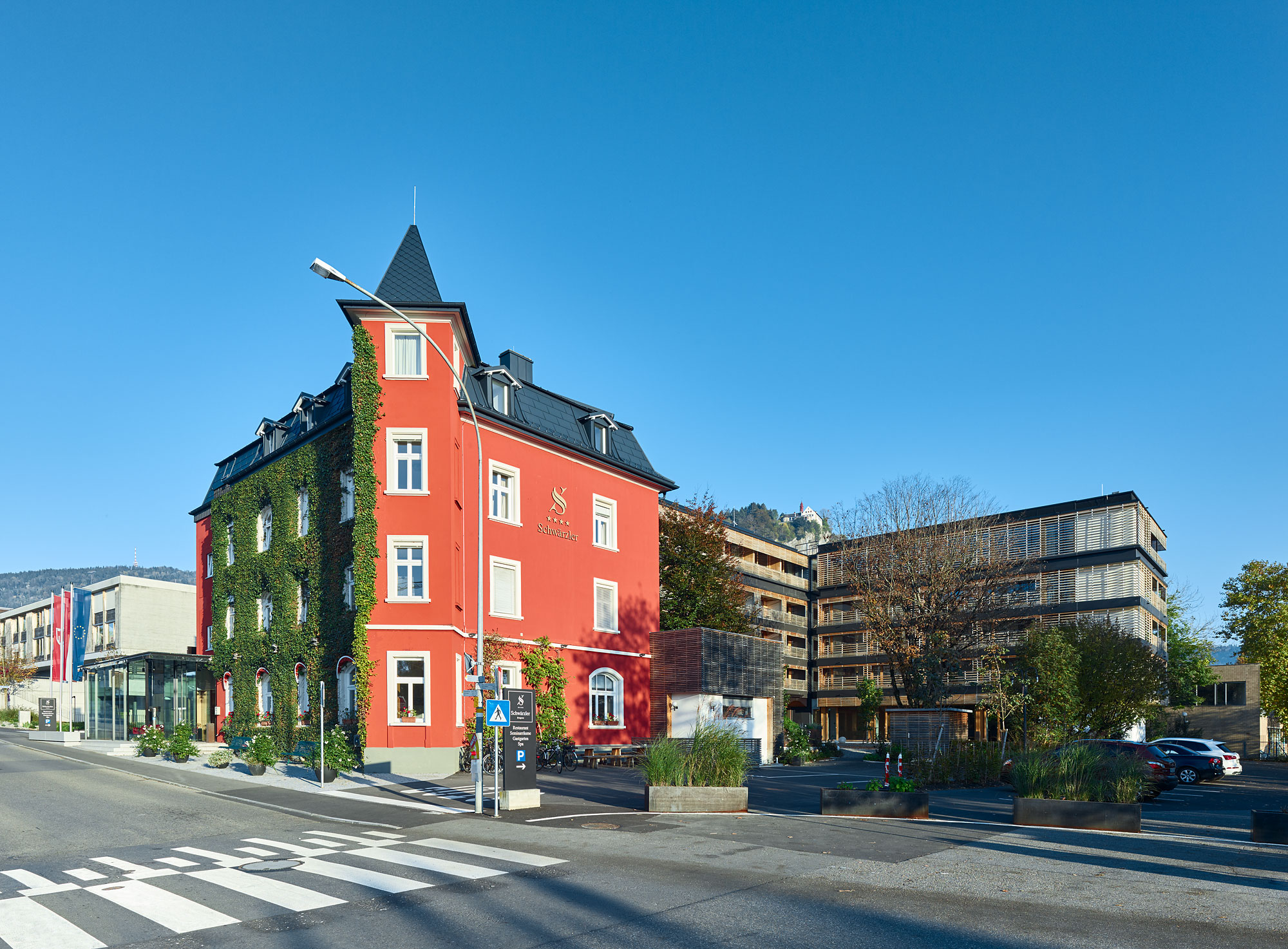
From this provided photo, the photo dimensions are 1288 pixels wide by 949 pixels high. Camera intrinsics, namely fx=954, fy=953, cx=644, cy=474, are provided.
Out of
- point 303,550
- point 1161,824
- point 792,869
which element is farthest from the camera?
point 303,550

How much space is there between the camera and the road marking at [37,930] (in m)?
8.38

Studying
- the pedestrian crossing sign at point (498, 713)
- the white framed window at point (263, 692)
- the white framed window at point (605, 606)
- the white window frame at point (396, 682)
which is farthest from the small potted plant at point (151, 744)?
the pedestrian crossing sign at point (498, 713)

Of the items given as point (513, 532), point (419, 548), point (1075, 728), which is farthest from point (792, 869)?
point (1075, 728)

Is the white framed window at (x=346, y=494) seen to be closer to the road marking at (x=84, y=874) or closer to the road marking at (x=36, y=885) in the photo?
the road marking at (x=84, y=874)

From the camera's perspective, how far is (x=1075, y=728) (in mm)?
41188

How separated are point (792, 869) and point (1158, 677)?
1547 inches

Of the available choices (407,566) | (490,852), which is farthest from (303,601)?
(490,852)

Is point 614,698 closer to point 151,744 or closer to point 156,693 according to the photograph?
point 151,744

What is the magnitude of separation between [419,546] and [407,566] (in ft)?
2.28

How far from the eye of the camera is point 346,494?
3148 centimetres

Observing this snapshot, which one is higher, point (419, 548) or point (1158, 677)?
point (419, 548)

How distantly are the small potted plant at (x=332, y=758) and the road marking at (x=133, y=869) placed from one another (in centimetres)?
1042

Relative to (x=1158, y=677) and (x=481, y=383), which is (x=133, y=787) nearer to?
(x=481, y=383)

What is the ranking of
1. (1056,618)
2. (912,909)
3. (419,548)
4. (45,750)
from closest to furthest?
(912,909)
(419,548)
(45,750)
(1056,618)
